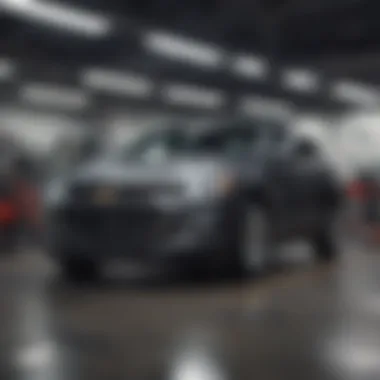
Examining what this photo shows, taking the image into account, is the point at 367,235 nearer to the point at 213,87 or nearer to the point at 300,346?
the point at 213,87

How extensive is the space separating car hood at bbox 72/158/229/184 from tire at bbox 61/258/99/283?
26.2 inches

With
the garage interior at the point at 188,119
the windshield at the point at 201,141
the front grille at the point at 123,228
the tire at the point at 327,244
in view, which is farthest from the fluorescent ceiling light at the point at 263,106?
the front grille at the point at 123,228

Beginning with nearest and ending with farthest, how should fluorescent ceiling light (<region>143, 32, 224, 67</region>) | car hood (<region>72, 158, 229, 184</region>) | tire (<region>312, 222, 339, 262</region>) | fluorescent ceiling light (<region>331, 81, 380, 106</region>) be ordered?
car hood (<region>72, 158, 229, 184</region>), fluorescent ceiling light (<region>331, 81, 380, 106</region>), tire (<region>312, 222, 339, 262</region>), fluorescent ceiling light (<region>143, 32, 224, 67</region>)

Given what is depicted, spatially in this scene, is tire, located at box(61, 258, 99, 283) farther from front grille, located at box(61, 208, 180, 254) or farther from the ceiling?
the ceiling

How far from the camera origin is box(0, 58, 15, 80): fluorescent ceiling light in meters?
9.97

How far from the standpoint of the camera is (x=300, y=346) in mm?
4785

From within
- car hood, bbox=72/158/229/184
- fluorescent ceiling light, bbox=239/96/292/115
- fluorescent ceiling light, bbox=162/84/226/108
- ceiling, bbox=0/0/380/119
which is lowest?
car hood, bbox=72/158/229/184

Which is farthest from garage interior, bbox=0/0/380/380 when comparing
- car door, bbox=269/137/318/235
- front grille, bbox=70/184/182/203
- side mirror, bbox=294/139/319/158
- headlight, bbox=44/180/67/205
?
front grille, bbox=70/184/182/203

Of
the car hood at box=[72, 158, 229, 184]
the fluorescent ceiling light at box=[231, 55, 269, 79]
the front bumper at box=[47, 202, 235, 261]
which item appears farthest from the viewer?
the fluorescent ceiling light at box=[231, 55, 269, 79]

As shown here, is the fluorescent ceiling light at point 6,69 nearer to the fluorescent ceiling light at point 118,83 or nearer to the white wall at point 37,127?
the fluorescent ceiling light at point 118,83

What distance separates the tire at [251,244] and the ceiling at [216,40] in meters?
1.73

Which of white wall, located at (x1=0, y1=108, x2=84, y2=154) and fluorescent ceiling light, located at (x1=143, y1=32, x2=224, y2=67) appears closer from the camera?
white wall, located at (x1=0, y1=108, x2=84, y2=154)

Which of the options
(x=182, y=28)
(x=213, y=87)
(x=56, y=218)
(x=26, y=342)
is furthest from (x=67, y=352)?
(x=182, y=28)

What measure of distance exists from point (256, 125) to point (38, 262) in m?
2.48
